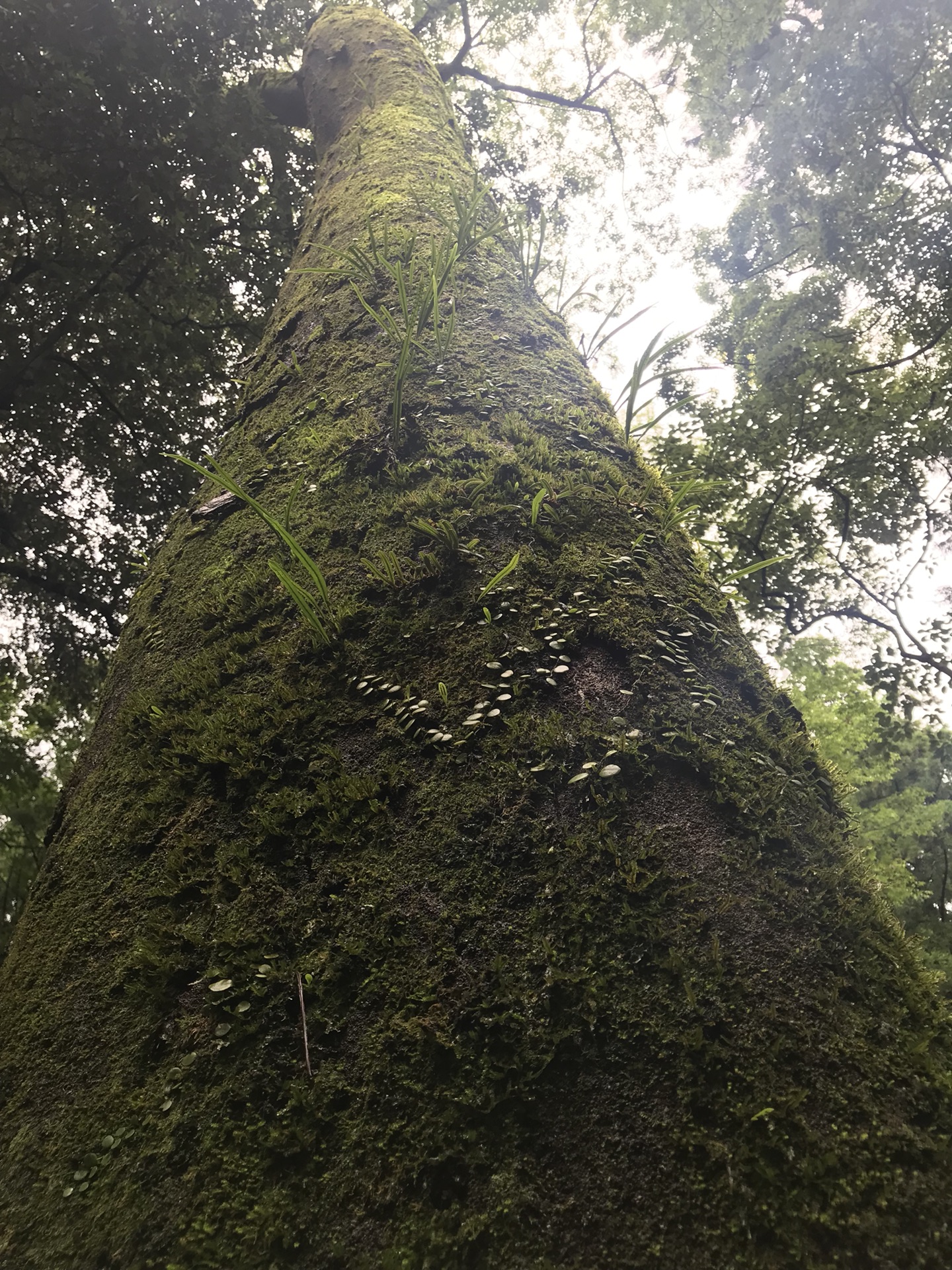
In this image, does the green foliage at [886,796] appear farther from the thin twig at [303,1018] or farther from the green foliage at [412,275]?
the thin twig at [303,1018]

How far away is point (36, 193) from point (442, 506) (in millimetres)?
6514

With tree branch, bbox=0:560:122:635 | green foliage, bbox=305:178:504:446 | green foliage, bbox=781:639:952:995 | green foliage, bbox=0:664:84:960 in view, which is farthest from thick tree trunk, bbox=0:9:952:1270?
green foliage, bbox=781:639:952:995

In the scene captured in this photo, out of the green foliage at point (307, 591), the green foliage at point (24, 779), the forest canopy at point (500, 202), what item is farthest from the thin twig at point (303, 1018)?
the green foliage at point (24, 779)

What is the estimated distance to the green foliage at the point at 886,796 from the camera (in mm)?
11656

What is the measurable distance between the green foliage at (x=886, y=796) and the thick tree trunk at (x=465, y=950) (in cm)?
1057

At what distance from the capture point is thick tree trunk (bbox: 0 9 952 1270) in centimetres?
63

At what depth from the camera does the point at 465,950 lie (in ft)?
2.62

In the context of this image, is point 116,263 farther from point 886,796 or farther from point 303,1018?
point 886,796

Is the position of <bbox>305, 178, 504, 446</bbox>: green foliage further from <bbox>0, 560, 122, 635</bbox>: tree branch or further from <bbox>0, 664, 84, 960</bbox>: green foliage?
<bbox>0, 664, 84, 960</bbox>: green foliage

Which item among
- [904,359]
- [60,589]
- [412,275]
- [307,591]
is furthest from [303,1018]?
[60,589]

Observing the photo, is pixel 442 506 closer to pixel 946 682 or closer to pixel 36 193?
pixel 36 193

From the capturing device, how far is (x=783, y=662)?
1119cm

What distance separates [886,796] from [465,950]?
18464mm

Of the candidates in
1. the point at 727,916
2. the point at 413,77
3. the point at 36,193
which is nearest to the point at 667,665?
the point at 727,916
